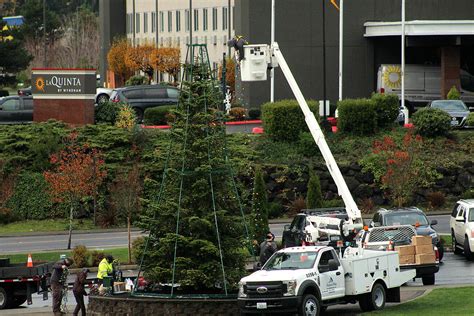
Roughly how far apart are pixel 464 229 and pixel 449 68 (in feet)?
116

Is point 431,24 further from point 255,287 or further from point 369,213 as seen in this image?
point 255,287

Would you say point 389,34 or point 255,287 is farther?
point 389,34

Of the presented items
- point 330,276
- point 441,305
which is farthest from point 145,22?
point 330,276

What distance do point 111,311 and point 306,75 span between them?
A: 4713 centimetres

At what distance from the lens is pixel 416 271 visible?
106 ft

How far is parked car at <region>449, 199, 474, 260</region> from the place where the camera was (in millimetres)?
39438

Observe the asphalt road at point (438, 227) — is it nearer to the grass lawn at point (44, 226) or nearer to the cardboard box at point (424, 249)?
the grass lawn at point (44, 226)

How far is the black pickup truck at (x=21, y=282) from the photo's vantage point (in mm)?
33406

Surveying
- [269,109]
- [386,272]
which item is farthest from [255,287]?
[269,109]

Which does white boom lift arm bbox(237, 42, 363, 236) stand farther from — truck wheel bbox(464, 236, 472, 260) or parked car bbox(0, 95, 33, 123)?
parked car bbox(0, 95, 33, 123)

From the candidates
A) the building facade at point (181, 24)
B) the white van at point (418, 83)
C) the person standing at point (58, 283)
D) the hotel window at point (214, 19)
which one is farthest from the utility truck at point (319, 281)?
the hotel window at point (214, 19)

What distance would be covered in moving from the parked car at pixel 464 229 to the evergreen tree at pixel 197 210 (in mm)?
10521

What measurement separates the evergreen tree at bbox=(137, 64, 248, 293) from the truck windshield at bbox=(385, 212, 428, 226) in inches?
325

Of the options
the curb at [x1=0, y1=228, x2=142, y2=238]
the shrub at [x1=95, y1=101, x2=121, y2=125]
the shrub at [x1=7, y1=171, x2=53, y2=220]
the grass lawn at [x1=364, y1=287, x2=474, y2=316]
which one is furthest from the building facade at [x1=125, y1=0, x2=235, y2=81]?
the grass lawn at [x1=364, y1=287, x2=474, y2=316]
